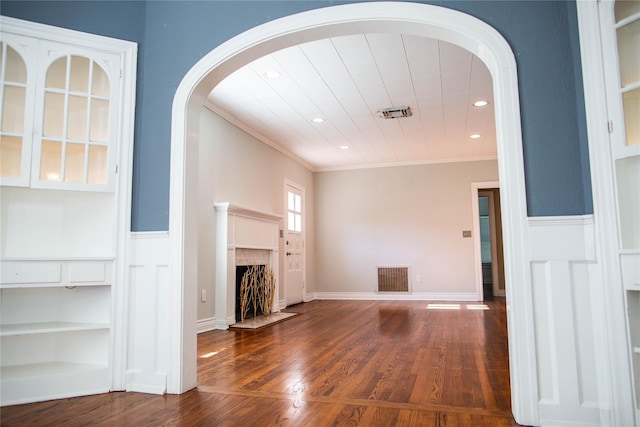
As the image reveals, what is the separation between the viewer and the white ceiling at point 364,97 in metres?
3.76

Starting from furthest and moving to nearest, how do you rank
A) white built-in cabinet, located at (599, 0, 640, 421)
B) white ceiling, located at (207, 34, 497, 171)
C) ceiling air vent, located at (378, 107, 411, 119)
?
ceiling air vent, located at (378, 107, 411, 119) → white ceiling, located at (207, 34, 497, 171) → white built-in cabinet, located at (599, 0, 640, 421)

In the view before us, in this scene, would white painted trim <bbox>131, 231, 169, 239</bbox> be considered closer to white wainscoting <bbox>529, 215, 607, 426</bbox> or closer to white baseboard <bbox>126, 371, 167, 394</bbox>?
white baseboard <bbox>126, 371, 167, 394</bbox>

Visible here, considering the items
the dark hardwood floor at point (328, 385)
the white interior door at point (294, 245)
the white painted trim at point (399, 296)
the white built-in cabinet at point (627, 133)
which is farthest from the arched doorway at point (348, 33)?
the white painted trim at point (399, 296)

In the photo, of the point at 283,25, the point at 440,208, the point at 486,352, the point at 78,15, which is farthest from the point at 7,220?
the point at 440,208

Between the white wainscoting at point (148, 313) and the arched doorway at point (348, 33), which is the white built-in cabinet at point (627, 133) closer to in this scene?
the arched doorway at point (348, 33)

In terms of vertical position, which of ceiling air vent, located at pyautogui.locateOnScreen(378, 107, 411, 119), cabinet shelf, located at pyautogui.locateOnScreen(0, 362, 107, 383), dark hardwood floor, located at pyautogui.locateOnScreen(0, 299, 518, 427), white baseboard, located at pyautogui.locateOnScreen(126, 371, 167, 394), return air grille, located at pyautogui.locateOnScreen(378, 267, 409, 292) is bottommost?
dark hardwood floor, located at pyautogui.locateOnScreen(0, 299, 518, 427)

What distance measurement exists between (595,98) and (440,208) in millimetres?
5789

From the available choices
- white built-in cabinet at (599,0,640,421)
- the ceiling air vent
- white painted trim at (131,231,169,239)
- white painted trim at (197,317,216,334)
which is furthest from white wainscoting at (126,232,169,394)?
the ceiling air vent

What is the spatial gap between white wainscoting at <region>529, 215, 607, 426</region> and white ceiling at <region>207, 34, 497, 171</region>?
2.14m

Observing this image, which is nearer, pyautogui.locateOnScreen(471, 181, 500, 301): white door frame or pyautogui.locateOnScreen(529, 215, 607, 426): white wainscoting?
pyautogui.locateOnScreen(529, 215, 607, 426): white wainscoting

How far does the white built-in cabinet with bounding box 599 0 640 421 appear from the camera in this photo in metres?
1.86

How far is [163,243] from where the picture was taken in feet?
8.77

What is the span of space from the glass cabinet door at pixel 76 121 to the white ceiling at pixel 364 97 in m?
1.48

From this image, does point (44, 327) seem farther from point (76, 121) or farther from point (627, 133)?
point (627, 133)
